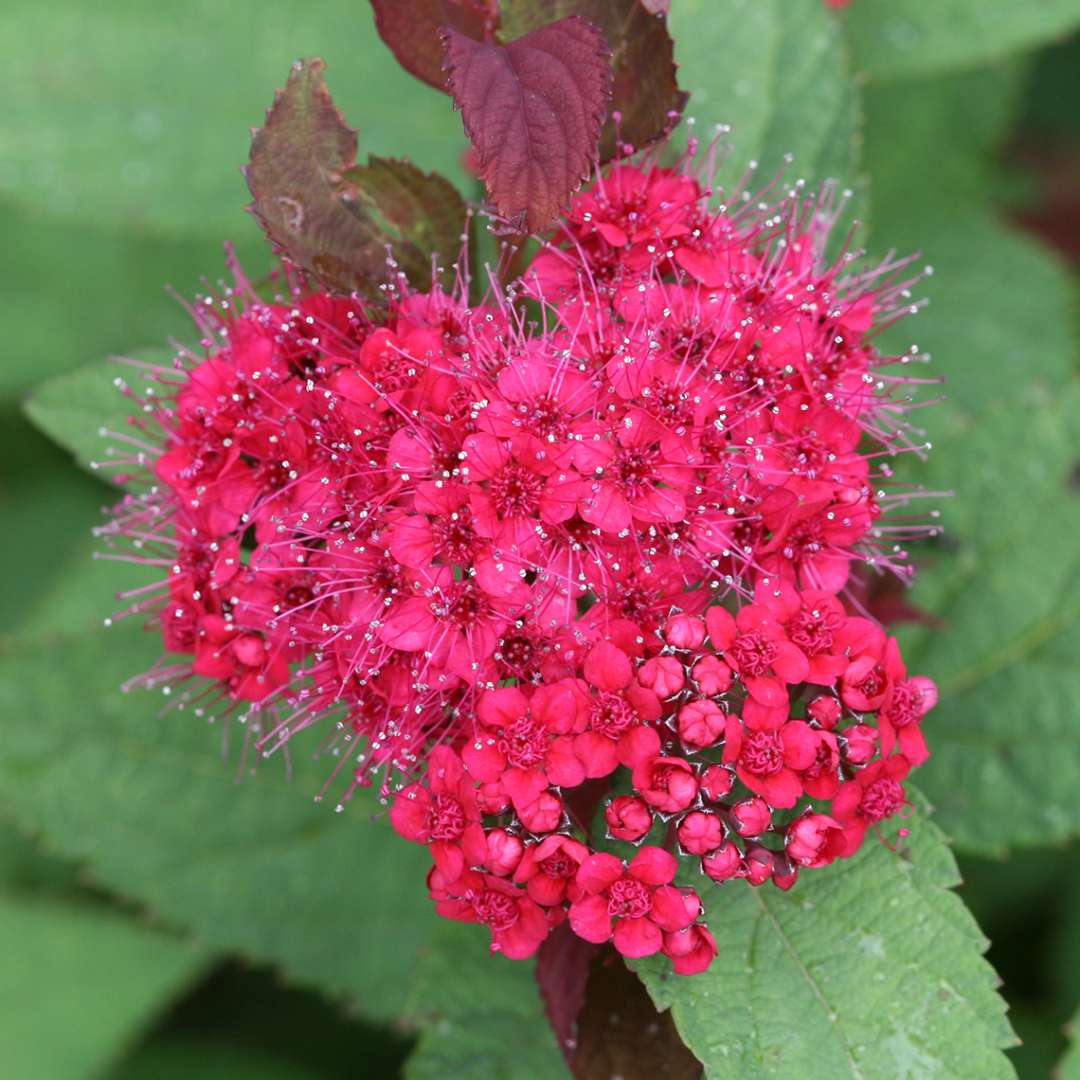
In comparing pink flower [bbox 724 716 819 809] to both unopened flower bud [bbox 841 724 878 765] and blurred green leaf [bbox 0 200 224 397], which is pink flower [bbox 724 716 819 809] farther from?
blurred green leaf [bbox 0 200 224 397]

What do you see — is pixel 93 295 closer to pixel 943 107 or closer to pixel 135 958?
pixel 135 958

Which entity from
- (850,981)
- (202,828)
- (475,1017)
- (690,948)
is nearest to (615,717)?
(690,948)

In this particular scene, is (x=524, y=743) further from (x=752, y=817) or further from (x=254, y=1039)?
(x=254, y=1039)

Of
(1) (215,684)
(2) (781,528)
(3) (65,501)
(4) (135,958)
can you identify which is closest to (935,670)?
(2) (781,528)

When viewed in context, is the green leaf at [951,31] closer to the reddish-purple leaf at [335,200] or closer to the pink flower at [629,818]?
the reddish-purple leaf at [335,200]

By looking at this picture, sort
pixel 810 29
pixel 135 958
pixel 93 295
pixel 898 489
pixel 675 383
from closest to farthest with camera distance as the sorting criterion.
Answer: pixel 675 383 → pixel 898 489 → pixel 810 29 → pixel 135 958 → pixel 93 295

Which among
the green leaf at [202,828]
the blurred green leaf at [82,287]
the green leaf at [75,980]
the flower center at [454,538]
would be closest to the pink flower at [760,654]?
the flower center at [454,538]
